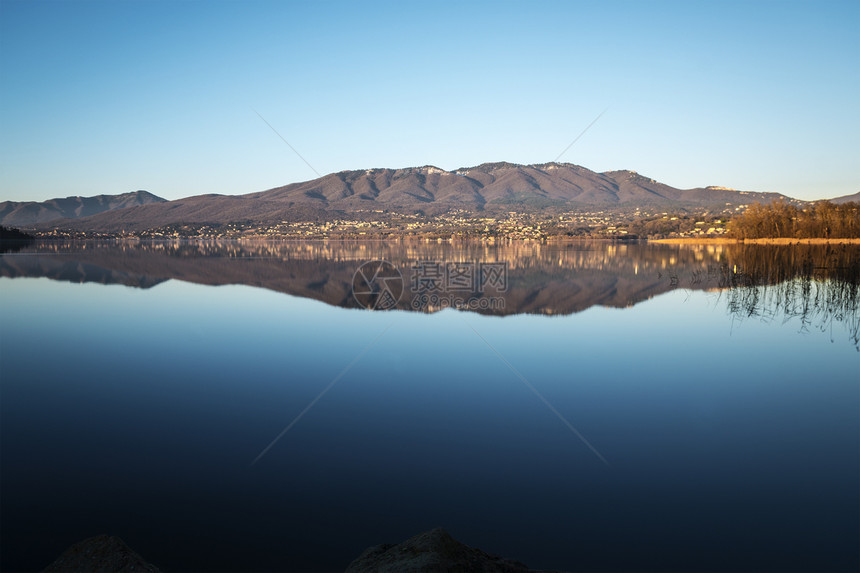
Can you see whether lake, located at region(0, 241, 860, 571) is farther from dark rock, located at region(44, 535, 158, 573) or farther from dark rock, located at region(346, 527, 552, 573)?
dark rock, located at region(346, 527, 552, 573)

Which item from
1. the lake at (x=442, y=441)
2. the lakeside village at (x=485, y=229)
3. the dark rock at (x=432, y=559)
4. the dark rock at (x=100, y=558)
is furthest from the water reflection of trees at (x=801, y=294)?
the lakeside village at (x=485, y=229)

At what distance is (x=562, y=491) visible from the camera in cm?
549

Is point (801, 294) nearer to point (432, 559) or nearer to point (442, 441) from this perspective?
point (442, 441)

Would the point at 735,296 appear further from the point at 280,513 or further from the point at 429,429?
the point at 280,513

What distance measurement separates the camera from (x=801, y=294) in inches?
791

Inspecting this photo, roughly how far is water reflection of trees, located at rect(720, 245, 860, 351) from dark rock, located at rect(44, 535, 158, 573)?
49.2 ft

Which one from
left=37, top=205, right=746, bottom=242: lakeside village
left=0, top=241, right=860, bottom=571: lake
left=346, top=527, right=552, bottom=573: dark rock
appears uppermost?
left=37, top=205, right=746, bottom=242: lakeside village

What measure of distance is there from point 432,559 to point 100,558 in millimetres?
2649

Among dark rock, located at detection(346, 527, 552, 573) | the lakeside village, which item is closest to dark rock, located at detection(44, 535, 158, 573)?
dark rock, located at detection(346, 527, 552, 573)

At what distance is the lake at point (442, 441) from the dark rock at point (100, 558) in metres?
0.45

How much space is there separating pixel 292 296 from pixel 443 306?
Answer: 7.92 metres

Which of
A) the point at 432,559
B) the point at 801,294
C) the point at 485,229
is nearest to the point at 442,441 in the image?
the point at 432,559

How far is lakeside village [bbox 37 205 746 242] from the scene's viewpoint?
120375 millimetres

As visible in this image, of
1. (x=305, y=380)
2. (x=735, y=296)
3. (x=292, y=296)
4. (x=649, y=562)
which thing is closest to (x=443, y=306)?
(x=292, y=296)
